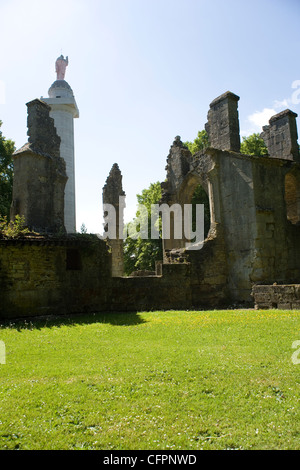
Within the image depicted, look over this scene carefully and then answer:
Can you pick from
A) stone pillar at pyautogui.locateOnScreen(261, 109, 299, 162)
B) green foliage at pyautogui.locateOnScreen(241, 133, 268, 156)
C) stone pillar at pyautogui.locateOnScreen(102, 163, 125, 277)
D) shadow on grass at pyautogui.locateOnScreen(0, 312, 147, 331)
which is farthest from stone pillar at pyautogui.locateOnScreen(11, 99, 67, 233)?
green foliage at pyautogui.locateOnScreen(241, 133, 268, 156)

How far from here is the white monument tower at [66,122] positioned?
28.1m

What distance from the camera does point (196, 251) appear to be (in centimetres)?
1512

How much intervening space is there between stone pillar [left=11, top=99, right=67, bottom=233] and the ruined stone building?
5cm

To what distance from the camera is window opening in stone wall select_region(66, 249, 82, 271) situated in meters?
12.5

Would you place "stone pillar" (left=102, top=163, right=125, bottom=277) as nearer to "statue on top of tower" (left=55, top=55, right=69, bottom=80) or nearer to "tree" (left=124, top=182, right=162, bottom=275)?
"tree" (left=124, top=182, right=162, bottom=275)

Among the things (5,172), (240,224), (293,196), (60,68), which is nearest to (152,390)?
(240,224)

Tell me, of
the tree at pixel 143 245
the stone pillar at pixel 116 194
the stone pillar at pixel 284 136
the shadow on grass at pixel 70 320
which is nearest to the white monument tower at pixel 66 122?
the stone pillar at pixel 116 194

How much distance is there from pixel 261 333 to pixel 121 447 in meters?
5.25

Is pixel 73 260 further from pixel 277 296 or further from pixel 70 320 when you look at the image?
pixel 277 296

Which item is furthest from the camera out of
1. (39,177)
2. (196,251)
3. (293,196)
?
(293,196)

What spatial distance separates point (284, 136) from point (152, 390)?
58.8 ft

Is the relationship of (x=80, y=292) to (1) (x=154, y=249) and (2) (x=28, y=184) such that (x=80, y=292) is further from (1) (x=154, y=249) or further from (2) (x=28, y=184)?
(1) (x=154, y=249)

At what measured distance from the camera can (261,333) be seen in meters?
7.82

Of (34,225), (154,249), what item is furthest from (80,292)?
(154,249)
